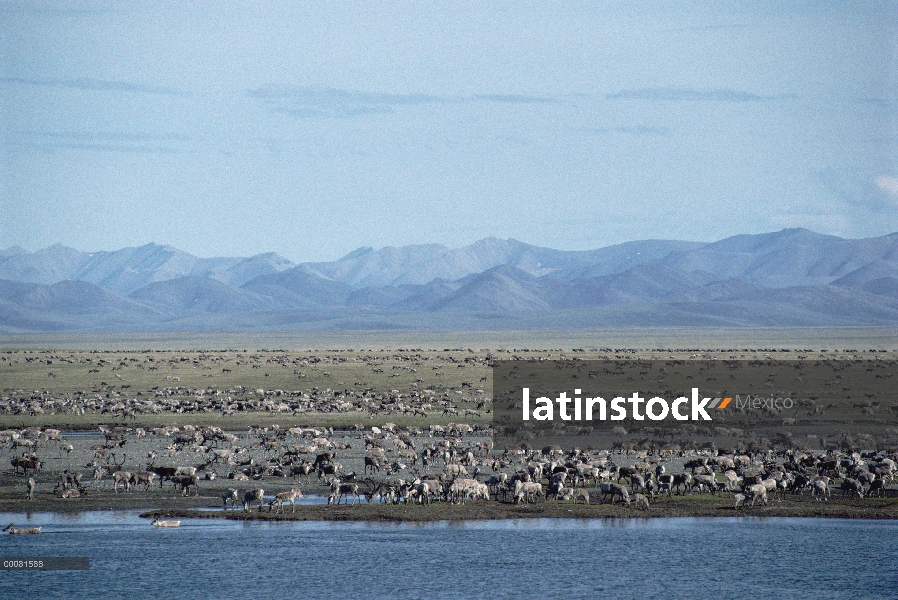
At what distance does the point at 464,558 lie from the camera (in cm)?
2873

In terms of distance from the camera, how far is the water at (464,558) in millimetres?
26109

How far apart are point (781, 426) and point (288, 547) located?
3186 centimetres

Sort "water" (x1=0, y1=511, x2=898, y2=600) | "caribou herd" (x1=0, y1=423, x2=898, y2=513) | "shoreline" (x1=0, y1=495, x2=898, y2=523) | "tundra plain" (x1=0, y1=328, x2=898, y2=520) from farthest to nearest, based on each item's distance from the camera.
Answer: "caribou herd" (x1=0, y1=423, x2=898, y2=513) < "tundra plain" (x1=0, y1=328, x2=898, y2=520) < "shoreline" (x1=0, y1=495, x2=898, y2=523) < "water" (x1=0, y1=511, x2=898, y2=600)

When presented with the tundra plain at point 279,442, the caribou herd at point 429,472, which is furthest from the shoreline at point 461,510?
the caribou herd at point 429,472

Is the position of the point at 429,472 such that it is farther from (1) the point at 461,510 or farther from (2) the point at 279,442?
(2) the point at 279,442

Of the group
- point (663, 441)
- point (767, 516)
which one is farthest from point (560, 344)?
point (767, 516)

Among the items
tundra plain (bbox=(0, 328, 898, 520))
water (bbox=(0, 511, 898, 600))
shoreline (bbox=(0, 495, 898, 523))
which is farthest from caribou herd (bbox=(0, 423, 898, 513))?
water (bbox=(0, 511, 898, 600))

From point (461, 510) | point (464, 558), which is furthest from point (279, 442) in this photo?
point (464, 558)

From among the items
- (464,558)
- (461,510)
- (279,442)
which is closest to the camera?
(464,558)

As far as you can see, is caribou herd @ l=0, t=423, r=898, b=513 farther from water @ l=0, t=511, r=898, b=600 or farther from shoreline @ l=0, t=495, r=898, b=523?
water @ l=0, t=511, r=898, b=600

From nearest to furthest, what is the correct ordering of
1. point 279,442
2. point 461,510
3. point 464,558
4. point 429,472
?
point 464,558 < point 461,510 < point 429,472 < point 279,442

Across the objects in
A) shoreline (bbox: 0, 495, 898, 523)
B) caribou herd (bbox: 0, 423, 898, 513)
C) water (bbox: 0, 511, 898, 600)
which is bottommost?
water (bbox: 0, 511, 898, 600)

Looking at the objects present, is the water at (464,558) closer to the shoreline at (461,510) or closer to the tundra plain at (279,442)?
the shoreline at (461,510)

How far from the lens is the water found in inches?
1028
